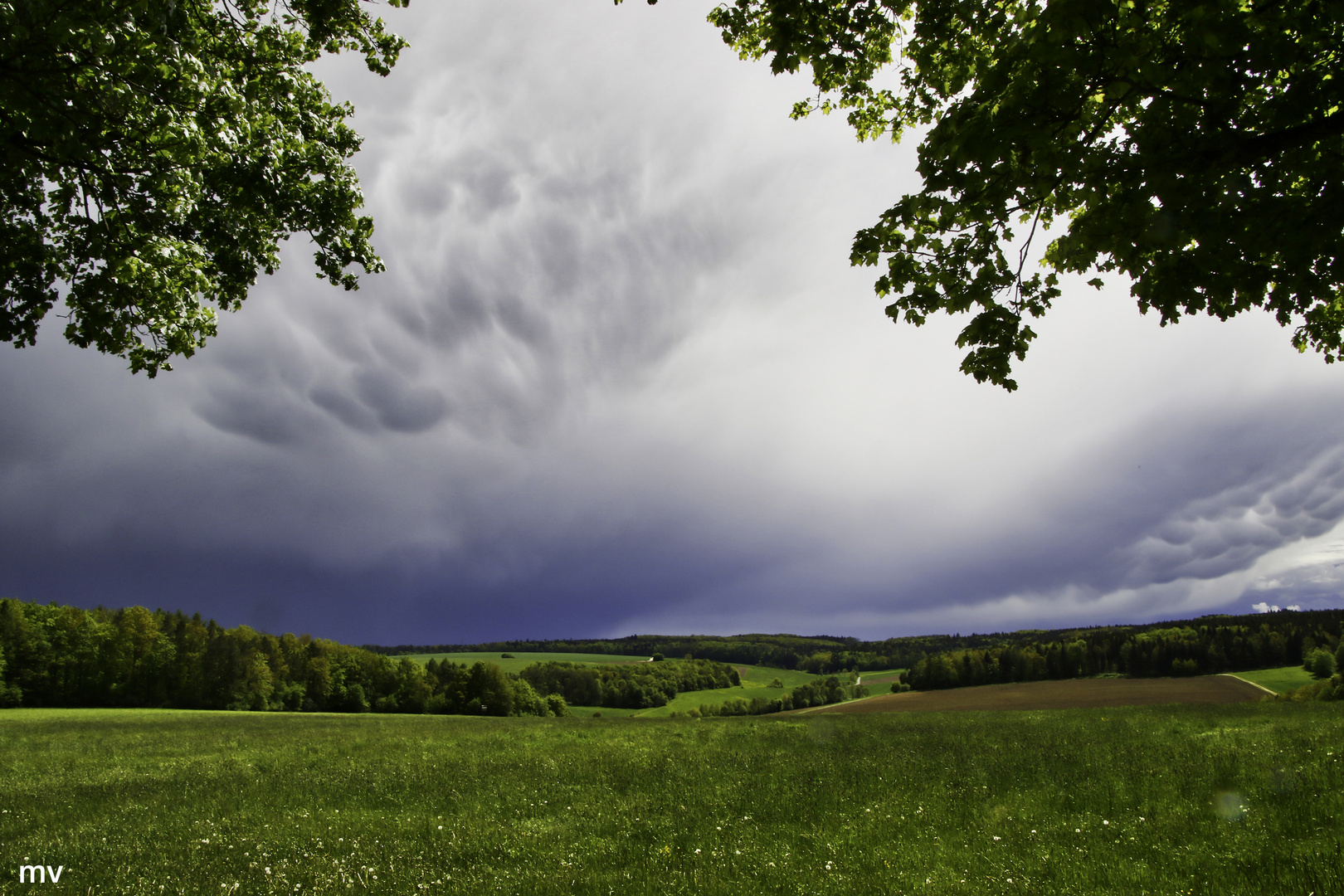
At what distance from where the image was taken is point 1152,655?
8969 cm

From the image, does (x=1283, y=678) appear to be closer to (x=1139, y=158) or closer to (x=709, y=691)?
(x=709, y=691)

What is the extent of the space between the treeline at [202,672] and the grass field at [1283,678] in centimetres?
8510

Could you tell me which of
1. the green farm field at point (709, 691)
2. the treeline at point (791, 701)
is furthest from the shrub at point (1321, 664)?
the green farm field at point (709, 691)

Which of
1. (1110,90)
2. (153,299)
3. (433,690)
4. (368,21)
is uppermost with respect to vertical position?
(368,21)

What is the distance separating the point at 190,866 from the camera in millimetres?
7492

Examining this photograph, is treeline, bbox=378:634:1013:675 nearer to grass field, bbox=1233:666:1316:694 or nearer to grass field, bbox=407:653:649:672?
grass field, bbox=407:653:649:672

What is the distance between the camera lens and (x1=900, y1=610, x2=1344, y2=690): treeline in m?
85.9

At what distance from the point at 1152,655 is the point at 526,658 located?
143243 millimetres

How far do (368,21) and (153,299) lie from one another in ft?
21.7

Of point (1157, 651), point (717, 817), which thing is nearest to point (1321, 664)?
point (1157, 651)

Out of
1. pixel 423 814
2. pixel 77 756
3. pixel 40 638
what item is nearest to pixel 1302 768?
pixel 423 814

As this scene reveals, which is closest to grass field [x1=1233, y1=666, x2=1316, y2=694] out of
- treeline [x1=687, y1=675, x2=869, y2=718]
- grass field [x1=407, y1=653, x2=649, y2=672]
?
treeline [x1=687, y1=675, x2=869, y2=718]

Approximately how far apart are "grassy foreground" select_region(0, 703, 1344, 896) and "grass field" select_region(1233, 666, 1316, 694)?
2253 inches

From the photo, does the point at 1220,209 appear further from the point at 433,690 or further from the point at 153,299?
the point at 433,690
